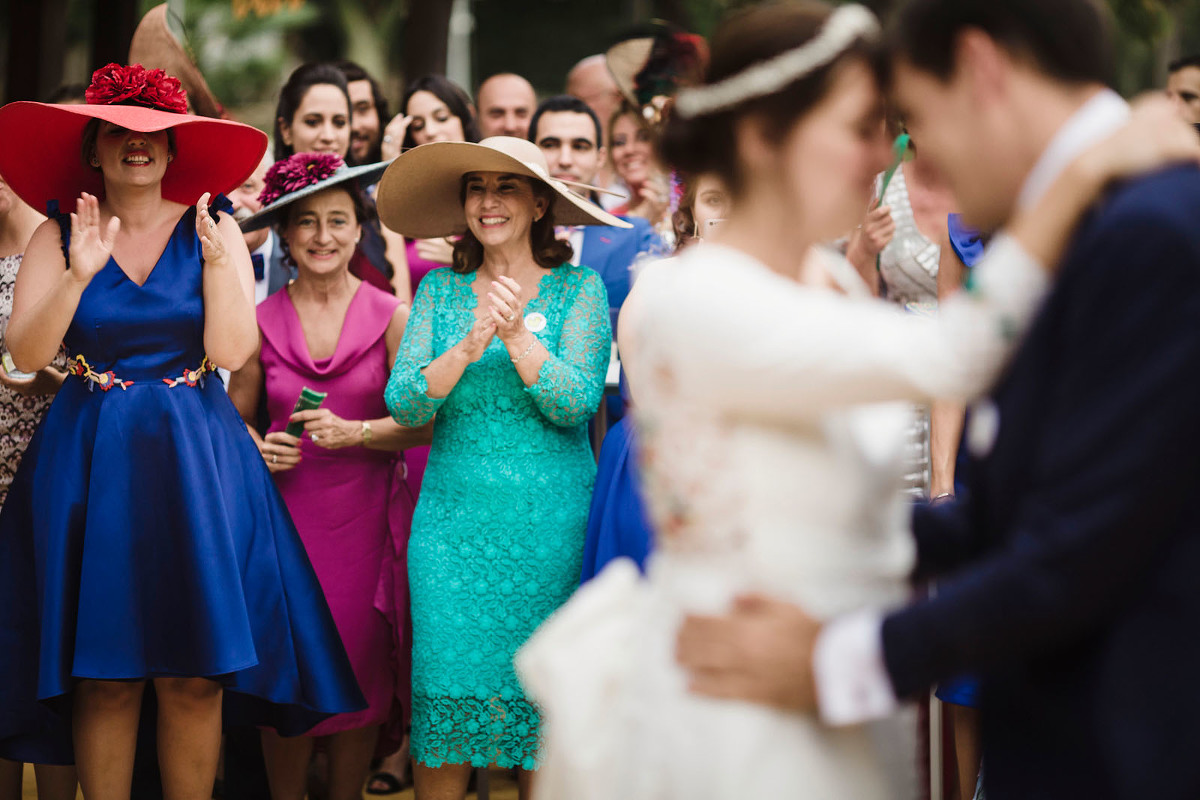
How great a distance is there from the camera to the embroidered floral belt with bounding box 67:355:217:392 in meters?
3.29

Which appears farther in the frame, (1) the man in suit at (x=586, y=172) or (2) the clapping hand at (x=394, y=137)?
(2) the clapping hand at (x=394, y=137)

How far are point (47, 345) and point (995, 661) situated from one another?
268 cm

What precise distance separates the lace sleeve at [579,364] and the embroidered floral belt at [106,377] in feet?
3.04

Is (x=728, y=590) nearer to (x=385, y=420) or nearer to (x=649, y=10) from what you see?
(x=385, y=420)

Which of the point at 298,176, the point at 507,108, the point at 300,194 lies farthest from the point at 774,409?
the point at 507,108

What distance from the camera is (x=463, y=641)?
3.55 metres

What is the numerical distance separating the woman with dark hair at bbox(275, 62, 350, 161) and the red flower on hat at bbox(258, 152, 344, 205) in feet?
2.82

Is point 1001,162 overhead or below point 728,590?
overhead

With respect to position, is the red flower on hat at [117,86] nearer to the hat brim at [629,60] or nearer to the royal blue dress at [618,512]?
the royal blue dress at [618,512]

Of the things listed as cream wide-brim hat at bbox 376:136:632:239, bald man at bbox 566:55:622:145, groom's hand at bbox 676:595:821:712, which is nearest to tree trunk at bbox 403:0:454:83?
bald man at bbox 566:55:622:145

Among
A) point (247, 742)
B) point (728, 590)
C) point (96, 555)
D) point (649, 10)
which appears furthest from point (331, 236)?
point (649, 10)

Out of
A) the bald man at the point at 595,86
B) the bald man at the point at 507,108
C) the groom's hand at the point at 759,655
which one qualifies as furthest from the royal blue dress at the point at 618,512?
the bald man at the point at 595,86

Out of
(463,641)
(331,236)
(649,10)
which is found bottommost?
(463,641)

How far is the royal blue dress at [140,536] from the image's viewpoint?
3.16 meters
